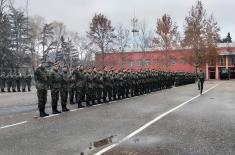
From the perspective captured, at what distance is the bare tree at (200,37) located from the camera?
79312 millimetres

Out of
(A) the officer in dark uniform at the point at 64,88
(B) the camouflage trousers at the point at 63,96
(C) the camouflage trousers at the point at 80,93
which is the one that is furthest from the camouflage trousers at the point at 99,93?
(B) the camouflage trousers at the point at 63,96

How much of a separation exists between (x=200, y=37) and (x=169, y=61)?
858cm

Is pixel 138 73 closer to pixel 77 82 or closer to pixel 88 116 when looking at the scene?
pixel 77 82

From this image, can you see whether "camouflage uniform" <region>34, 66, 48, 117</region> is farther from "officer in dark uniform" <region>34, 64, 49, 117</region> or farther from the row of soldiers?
the row of soldiers

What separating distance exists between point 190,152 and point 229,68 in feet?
290

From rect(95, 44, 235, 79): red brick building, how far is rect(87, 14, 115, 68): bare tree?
201 cm

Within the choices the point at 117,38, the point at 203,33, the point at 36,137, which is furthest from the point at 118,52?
the point at 36,137

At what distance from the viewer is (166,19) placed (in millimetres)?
83375

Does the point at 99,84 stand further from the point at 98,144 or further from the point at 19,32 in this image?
the point at 19,32

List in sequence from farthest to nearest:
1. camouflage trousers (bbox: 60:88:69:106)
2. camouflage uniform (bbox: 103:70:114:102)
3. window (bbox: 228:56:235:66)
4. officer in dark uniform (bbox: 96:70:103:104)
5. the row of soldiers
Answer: window (bbox: 228:56:235:66) < the row of soldiers < camouflage uniform (bbox: 103:70:114:102) < officer in dark uniform (bbox: 96:70:103:104) < camouflage trousers (bbox: 60:88:69:106)

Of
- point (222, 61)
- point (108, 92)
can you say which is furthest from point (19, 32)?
point (108, 92)

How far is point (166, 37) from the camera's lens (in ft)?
271

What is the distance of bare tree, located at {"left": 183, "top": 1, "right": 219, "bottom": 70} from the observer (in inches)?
3123

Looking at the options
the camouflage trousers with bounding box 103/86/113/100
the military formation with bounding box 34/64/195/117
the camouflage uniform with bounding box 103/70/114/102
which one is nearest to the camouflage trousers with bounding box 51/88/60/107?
the military formation with bounding box 34/64/195/117
